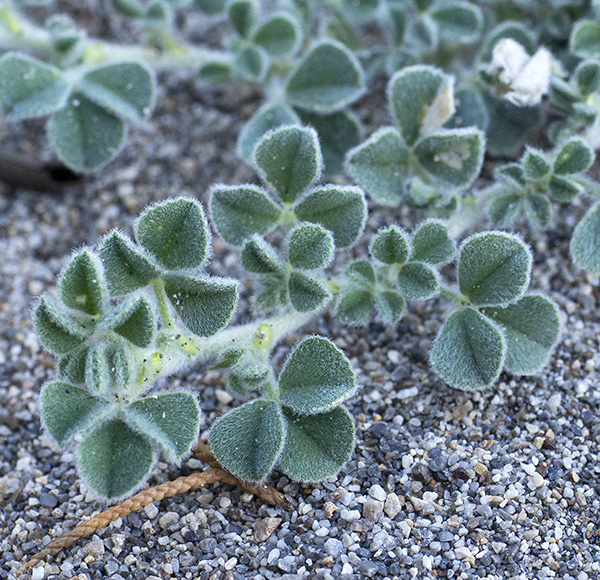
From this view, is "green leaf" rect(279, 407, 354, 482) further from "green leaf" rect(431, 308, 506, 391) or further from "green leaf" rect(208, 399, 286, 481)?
"green leaf" rect(431, 308, 506, 391)

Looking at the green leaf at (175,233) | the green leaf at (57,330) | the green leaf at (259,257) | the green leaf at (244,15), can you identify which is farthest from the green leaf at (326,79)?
the green leaf at (57,330)

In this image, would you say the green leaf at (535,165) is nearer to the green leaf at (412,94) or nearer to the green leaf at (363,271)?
the green leaf at (412,94)

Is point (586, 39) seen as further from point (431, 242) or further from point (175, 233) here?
point (175, 233)

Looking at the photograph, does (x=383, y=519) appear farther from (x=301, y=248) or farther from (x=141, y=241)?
(x=141, y=241)

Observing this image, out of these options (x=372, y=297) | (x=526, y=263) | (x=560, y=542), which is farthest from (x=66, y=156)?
(x=560, y=542)

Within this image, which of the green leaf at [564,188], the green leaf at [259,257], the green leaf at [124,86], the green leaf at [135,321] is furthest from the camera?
the green leaf at [124,86]
